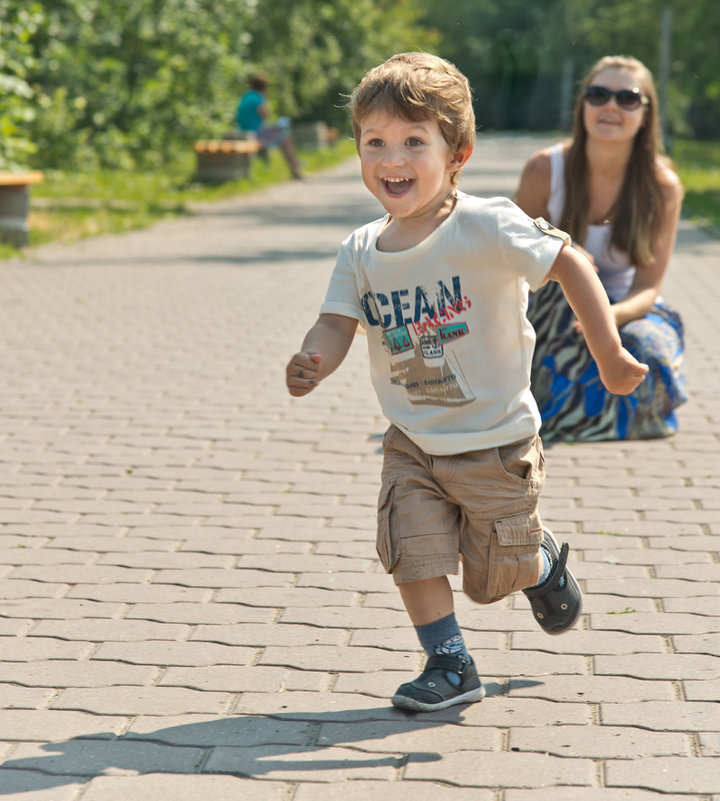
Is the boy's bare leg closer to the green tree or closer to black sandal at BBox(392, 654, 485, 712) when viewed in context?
black sandal at BBox(392, 654, 485, 712)

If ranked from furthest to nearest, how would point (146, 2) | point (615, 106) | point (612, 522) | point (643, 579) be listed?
point (146, 2) → point (615, 106) → point (612, 522) → point (643, 579)

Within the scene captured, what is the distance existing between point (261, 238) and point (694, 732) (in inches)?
526

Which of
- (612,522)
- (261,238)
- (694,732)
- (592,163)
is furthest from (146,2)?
(694,732)

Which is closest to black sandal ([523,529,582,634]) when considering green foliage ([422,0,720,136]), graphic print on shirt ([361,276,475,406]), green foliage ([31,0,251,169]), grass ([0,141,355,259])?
graphic print on shirt ([361,276,475,406])

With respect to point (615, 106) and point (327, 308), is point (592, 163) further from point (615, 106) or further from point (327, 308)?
point (327, 308)

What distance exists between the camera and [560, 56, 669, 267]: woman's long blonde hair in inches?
245

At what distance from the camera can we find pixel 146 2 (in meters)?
23.2

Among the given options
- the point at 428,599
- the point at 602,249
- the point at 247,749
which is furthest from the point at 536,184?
the point at 247,749

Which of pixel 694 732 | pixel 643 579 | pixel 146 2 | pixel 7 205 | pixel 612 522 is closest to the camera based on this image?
pixel 694 732

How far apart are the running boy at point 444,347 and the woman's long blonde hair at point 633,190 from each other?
3044mm

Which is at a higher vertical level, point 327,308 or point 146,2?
point 327,308

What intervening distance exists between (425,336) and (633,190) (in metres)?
3.30

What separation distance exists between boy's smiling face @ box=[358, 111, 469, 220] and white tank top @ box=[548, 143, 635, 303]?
322cm

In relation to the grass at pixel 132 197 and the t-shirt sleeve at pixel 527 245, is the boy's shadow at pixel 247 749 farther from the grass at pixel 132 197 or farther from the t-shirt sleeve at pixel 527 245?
the grass at pixel 132 197
